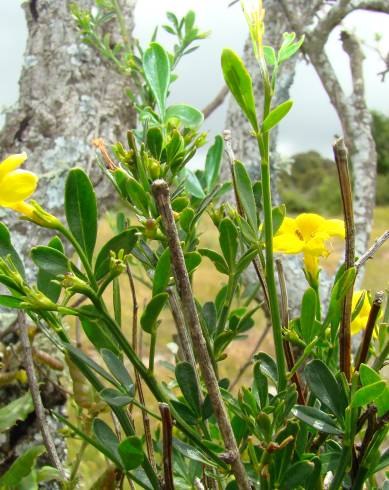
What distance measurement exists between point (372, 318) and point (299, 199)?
51.4 feet

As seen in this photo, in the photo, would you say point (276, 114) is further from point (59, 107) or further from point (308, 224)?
point (59, 107)

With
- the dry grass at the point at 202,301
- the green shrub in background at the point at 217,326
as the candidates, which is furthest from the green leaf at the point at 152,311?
the dry grass at the point at 202,301

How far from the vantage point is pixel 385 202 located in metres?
15.2

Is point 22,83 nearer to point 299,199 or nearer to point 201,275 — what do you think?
point 201,275

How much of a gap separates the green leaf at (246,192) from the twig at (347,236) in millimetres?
52

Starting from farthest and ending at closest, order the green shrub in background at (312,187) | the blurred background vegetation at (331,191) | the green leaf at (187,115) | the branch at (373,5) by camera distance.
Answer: the green shrub in background at (312,187)
the blurred background vegetation at (331,191)
the branch at (373,5)
the green leaf at (187,115)

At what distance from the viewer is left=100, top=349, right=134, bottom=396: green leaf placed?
1.19ft

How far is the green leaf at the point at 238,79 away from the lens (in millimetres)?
302

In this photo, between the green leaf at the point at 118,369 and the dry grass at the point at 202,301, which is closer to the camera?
the green leaf at the point at 118,369

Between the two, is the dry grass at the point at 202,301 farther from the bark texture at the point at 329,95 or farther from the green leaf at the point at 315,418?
the green leaf at the point at 315,418

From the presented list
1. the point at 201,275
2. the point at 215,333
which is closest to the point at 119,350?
the point at 215,333

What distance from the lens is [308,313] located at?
0.38 metres

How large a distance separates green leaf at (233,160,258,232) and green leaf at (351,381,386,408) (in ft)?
0.36

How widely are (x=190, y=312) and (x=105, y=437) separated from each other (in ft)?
0.43
